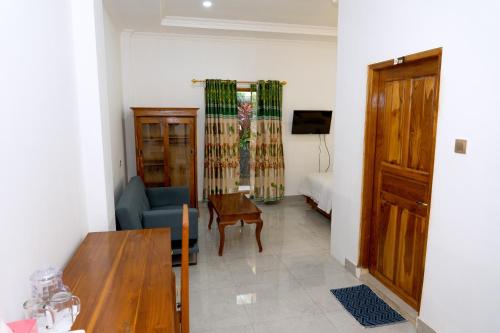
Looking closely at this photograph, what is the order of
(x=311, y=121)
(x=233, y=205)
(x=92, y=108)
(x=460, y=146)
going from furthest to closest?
(x=311, y=121) < (x=233, y=205) < (x=92, y=108) < (x=460, y=146)

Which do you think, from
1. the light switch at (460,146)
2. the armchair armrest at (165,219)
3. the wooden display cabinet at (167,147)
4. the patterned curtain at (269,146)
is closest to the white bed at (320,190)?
the patterned curtain at (269,146)

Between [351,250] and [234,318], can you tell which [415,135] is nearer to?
[351,250]

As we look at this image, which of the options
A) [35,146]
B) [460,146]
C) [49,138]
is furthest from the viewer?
[460,146]

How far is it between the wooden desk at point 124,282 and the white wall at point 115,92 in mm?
1825

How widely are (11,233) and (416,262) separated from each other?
8.74 ft

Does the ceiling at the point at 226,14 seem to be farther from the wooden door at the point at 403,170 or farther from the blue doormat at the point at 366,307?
the blue doormat at the point at 366,307

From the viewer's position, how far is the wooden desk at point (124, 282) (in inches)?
49.9

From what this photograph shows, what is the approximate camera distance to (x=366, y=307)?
2742mm

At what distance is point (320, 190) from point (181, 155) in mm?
2227

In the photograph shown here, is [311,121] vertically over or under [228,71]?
under

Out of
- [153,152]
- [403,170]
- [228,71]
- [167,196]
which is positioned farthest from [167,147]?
[403,170]

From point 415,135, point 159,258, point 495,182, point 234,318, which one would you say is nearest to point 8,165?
point 159,258

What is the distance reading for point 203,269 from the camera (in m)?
3.42

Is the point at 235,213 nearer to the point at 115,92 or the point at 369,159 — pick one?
the point at 369,159
